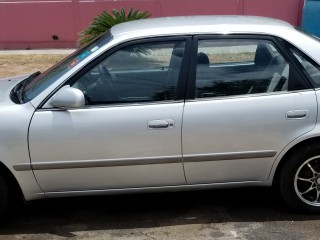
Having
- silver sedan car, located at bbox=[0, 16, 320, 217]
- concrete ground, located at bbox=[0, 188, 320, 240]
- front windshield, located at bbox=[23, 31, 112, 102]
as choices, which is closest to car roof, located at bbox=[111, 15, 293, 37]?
silver sedan car, located at bbox=[0, 16, 320, 217]

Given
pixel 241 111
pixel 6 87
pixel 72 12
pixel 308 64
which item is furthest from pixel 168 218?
pixel 72 12

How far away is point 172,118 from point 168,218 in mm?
910

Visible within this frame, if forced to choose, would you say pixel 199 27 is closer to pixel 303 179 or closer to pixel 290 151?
pixel 290 151

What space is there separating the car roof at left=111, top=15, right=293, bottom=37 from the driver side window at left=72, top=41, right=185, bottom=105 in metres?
0.11

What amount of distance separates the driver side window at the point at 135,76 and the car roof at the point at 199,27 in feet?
0.35

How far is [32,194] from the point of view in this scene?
3750 millimetres

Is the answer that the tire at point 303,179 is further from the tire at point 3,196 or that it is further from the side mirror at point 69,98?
the tire at point 3,196

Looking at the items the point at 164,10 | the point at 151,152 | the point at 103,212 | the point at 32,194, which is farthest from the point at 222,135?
the point at 164,10

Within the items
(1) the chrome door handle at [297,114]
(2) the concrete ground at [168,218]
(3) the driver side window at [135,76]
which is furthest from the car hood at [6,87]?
(1) the chrome door handle at [297,114]

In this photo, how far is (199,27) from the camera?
3.78 m

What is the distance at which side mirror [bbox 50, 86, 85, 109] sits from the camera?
138 inches

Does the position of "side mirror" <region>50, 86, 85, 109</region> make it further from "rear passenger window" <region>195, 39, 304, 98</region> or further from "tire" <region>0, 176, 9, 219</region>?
"rear passenger window" <region>195, 39, 304, 98</region>

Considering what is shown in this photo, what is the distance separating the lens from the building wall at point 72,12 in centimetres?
1294

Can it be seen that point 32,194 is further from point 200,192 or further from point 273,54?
point 273,54
